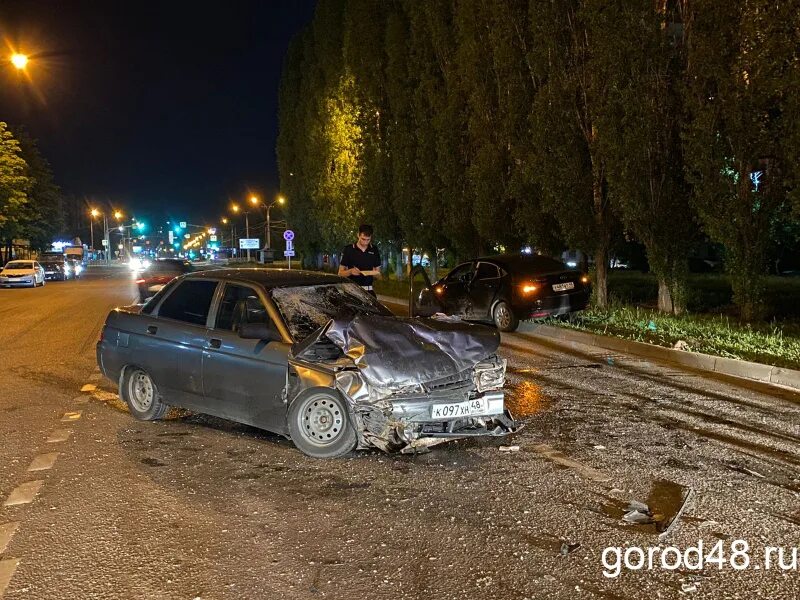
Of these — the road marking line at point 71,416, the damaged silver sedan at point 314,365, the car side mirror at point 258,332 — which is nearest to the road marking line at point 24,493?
the damaged silver sedan at point 314,365

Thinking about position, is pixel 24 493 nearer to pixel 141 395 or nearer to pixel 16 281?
pixel 141 395

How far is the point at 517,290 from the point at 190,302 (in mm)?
8452

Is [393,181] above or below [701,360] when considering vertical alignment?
above

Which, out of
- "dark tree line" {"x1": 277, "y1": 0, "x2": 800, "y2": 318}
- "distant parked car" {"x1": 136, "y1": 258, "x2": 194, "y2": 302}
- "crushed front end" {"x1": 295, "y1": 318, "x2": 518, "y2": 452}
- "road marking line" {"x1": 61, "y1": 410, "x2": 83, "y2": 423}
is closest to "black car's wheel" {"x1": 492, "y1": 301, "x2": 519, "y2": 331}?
"dark tree line" {"x1": 277, "y1": 0, "x2": 800, "y2": 318}

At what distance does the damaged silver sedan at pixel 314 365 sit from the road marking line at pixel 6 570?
2292mm

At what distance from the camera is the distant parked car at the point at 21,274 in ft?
121

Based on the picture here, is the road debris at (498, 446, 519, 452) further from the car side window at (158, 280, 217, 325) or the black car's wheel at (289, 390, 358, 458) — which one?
the car side window at (158, 280, 217, 325)

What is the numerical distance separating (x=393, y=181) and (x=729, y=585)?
26770 mm

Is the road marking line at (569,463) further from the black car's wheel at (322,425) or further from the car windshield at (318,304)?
the car windshield at (318,304)

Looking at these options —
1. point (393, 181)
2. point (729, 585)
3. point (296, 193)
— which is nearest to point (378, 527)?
point (729, 585)

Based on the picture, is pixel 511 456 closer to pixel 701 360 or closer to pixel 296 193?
pixel 701 360

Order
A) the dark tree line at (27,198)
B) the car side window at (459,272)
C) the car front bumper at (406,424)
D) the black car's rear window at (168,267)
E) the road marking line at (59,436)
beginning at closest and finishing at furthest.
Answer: the car front bumper at (406,424)
the road marking line at (59,436)
the car side window at (459,272)
the black car's rear window at (168,267)
the dark tree line at (27,198)

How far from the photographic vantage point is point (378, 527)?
436 cm

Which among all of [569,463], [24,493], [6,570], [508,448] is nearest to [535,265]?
[508,448]
